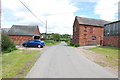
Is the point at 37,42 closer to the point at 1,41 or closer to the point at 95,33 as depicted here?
the point at 1,41

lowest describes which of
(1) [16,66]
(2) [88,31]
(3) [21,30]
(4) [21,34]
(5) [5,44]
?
(1) [16,66]

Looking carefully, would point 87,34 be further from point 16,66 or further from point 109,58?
point 16,66

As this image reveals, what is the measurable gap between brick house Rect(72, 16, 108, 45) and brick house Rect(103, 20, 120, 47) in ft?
24.5

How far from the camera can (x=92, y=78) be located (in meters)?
5.79

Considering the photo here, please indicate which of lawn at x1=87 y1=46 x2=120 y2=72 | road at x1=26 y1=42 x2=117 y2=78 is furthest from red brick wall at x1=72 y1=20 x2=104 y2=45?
road at x1=26 y1=42 x2=117 y2=78

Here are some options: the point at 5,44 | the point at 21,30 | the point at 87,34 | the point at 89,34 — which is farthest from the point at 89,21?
the point at 5,44

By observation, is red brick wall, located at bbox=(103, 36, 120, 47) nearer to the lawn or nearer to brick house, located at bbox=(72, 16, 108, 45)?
brick house, located at bbox=(72, 16, 108, 45)

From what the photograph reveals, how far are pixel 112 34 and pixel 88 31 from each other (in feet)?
33.8

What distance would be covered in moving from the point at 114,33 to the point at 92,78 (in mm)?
20872

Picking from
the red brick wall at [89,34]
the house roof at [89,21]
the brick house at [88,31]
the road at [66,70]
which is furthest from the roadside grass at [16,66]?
the house roof at [89,21]

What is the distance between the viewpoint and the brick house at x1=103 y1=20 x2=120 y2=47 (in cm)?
2281

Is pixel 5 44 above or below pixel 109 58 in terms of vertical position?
above

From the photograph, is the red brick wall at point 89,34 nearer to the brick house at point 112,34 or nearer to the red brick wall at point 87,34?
the red brick wall at point 87,34

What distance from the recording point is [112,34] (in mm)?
24672
